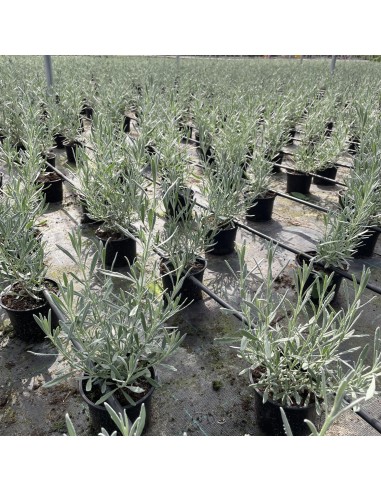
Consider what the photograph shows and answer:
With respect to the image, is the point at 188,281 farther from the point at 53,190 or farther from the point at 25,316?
the point at 53,190

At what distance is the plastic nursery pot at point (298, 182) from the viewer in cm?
378

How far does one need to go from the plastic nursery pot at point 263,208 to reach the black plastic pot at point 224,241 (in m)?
0.52

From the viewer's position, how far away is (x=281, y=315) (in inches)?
84.5

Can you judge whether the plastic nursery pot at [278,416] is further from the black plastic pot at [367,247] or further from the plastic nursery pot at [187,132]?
the plastic nursery pot at [187,132]

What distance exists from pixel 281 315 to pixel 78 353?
1220mm

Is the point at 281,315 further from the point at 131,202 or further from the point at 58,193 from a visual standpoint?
the point at 58,193

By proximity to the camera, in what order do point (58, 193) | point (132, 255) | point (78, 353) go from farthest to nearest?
point (58, 193), point (132, 255), point (78, 353)

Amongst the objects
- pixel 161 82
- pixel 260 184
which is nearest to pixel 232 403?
pixel 260 184

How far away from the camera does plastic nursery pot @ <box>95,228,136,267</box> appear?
2.51 meters

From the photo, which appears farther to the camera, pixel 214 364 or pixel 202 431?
pixel 214 364

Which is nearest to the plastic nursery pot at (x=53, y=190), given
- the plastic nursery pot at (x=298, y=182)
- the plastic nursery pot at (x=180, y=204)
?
the plastic nursery pot at (x=180, y=204)

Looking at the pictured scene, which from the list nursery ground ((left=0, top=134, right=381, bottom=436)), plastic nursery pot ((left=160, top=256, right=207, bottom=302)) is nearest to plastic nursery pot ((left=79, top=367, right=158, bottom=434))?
nursery ground ((left=0, top=134, right=381, bottom=436))

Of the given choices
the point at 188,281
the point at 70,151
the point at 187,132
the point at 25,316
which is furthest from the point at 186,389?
the point at 70,151

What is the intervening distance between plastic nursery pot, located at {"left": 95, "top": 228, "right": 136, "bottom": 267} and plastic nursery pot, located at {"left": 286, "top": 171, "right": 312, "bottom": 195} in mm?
1961
